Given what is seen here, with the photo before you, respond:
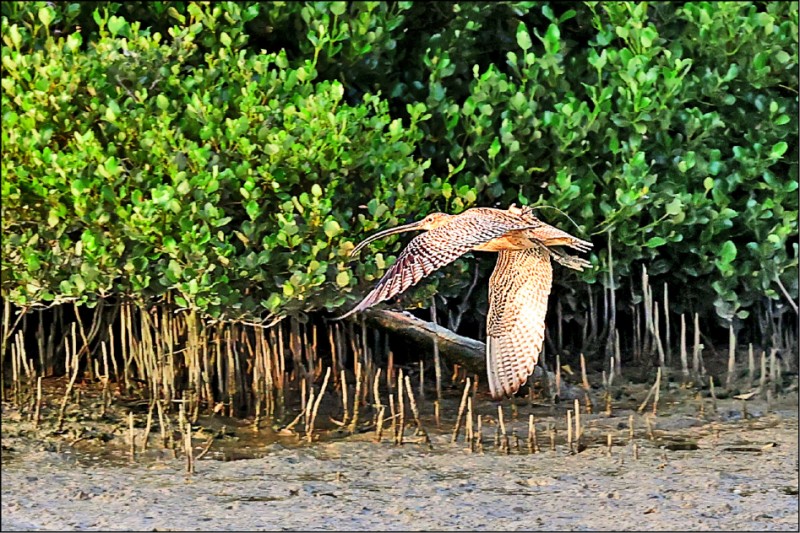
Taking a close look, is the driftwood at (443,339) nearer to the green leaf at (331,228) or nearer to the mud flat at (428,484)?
the mud flat at (428,484)

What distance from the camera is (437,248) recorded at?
5.07m

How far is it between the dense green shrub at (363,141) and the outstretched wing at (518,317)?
0.95 m

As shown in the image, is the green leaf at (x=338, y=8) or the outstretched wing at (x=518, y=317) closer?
the outstretched wing at (x=518, y=317)

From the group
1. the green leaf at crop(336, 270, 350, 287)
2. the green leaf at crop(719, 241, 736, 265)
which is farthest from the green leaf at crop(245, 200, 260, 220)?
the green leaf at crop(719, 241, 736, 265)

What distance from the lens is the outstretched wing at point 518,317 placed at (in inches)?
226

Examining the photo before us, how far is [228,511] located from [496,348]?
4.85 feet

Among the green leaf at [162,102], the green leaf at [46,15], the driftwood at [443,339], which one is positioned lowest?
the driftwood at [443,339]

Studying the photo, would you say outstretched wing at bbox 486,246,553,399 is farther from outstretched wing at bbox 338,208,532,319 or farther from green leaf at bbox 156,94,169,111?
green leaf at bbox 156,94,169,111

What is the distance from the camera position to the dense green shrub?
638cm

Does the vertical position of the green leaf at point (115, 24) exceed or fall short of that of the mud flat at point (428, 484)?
it exceeds it

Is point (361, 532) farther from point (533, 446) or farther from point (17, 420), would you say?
point (17, 420)

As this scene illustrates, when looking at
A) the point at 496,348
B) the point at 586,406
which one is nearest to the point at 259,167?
the point at 496,348

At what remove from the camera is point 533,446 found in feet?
22.1

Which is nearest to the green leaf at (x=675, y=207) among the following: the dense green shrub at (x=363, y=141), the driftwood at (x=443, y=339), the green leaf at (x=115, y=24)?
the dense green shrub at (x=363, y=141)
